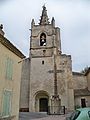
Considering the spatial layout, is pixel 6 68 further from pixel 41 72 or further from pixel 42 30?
pixel 42 30

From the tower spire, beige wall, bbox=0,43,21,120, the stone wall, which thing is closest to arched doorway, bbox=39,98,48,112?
the stone wall

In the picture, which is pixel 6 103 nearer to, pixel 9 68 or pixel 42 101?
pixel 9 68

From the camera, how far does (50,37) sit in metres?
34.3

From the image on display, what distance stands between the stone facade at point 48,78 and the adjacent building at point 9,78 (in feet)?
57.5

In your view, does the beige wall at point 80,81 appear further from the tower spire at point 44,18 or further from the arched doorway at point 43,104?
the tower spire at point 44,18

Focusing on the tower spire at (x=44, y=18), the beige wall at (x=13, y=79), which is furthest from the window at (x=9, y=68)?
the tower spire at (x=44, y=18)

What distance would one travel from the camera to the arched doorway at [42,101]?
30.2 meters

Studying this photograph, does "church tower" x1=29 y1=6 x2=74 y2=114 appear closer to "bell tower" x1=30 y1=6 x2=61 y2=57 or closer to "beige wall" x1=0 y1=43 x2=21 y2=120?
"bell tower" x1=30 y1=6 x2=61 y2=57

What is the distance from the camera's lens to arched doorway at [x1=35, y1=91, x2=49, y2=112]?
30250 mm

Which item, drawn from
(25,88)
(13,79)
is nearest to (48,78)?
(25,88)

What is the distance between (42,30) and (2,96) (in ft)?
86.7

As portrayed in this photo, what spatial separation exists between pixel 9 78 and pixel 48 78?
65.4 ft

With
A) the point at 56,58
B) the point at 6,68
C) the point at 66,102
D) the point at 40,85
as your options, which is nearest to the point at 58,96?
the point at 66,102

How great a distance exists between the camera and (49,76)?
102 feet
